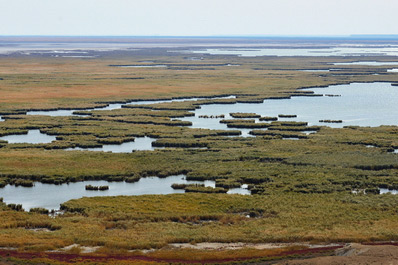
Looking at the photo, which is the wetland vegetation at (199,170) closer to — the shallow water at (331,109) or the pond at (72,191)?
the pond at (72,191)

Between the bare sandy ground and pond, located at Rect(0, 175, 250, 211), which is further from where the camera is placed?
pond, located at Rect(0, 175, 250, 211)

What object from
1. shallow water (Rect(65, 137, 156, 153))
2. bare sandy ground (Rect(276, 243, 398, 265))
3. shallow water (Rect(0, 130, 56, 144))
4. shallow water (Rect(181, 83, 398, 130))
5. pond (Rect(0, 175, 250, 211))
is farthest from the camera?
shallow water (Rect(181, 83, 398, 130))

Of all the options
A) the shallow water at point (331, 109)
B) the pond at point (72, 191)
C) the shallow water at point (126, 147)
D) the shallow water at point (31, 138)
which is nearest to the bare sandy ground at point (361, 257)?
the pond at point (72, 191)

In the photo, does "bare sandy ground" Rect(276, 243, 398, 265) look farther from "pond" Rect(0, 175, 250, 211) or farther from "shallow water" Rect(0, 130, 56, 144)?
"shallow water" Rect(0, 130, 56, 144)

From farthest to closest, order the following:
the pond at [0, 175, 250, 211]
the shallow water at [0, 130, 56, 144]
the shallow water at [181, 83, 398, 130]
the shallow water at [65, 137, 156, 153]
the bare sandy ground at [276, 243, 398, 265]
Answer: the shallow water at [181, 83, 398, 130]
the shallow water at [0, 130, 56, 144]
the shallow water at [65, 137, 156, 153]
the pond at [0, 175, 250, 211]
the bare sandy ground at [276, 243, 398, 265]

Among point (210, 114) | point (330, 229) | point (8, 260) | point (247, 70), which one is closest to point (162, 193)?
point (330, 229)

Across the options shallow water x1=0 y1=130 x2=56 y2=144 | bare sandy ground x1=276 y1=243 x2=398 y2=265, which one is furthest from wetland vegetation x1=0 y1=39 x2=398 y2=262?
bare sandy ground x1=276 y1=243 x2=398 y2=265

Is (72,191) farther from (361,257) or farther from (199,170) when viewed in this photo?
(361,257)

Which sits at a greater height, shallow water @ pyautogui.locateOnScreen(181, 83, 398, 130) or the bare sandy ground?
shallow water @ pyautogui.locateOnScreen(181, 83, 398, 130)
